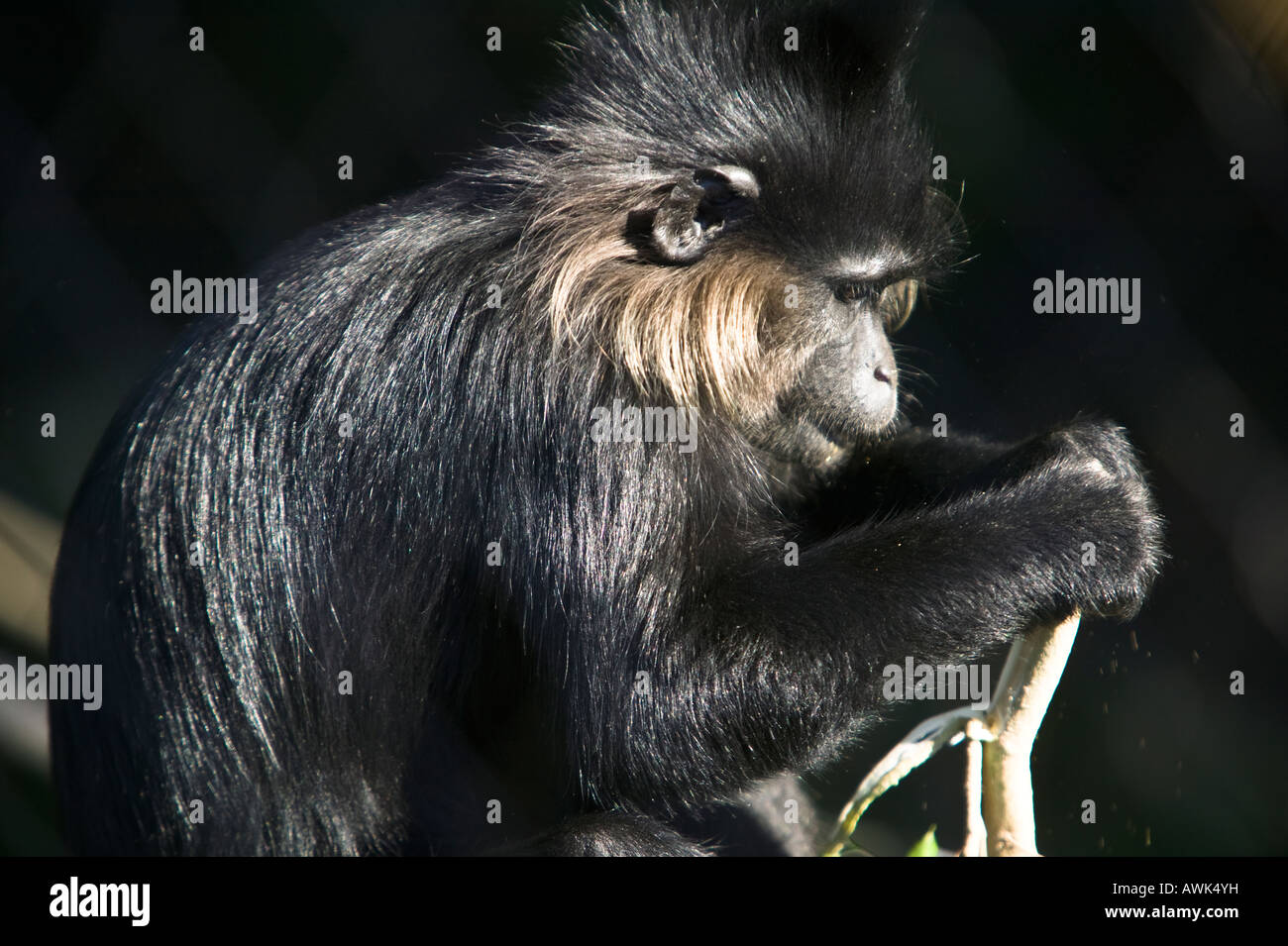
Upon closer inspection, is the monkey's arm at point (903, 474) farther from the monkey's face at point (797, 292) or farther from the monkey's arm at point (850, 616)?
the monkey's arm at point (850, 616)

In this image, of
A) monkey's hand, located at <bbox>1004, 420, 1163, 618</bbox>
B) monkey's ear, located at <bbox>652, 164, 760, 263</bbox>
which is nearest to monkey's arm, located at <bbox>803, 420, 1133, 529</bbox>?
monkey's hand, located at <bbox>1004, 420, 1163, 618</bbox>

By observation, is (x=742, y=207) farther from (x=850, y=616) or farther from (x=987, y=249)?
(x=987, y=249)

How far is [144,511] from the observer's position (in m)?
2.38

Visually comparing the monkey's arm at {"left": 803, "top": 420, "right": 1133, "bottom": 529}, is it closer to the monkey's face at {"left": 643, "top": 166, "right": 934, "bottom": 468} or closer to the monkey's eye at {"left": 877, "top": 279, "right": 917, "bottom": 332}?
the monkey's face at {"left": 643, "top": 166, "right": 934, "bottom": 468}

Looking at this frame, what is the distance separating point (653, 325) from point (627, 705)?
0.88m

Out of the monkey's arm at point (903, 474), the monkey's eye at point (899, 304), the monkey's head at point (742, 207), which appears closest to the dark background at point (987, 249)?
the monkey's eye at point (899, 304)

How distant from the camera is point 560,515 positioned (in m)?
2.46

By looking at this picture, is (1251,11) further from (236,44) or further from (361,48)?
(236,44)

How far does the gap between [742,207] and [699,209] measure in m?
0.11

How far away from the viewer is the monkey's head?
2713mm

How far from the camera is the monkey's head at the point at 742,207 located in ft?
8.90

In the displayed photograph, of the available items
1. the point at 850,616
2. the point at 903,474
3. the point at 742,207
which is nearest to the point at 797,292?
the point at 742,207

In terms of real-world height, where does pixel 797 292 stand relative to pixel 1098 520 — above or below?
above
